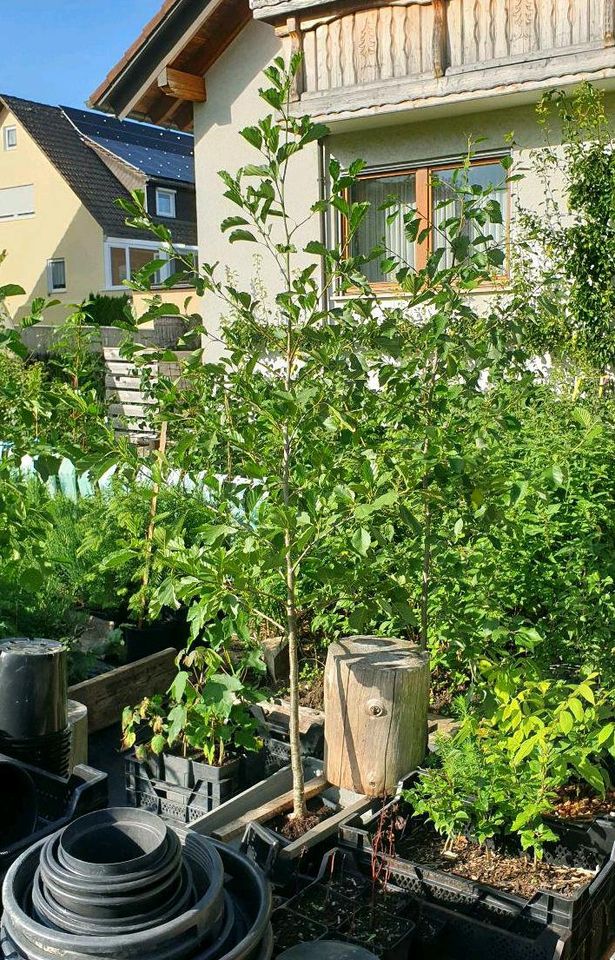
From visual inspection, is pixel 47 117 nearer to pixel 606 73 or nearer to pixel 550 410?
pixel 606 73

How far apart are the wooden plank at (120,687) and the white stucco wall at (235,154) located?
307 inches

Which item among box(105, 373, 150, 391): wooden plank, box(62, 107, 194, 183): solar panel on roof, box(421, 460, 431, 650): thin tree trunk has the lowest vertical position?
box(421, 460, 431, 650): thin tree trunk

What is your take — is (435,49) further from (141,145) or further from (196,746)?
(141,145)

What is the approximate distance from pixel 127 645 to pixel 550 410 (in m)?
3.09

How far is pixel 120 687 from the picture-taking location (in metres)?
5.56

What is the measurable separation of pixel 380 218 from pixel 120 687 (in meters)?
8.81

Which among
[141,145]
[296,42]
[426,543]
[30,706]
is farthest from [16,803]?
[141,145]

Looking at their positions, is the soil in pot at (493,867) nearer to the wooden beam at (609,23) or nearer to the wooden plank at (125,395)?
the wooden beam at (609,23)

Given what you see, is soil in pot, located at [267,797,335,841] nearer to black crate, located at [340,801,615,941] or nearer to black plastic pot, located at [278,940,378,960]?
black crate, located at [340,801,615,941]

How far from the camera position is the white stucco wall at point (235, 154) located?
41.8ft

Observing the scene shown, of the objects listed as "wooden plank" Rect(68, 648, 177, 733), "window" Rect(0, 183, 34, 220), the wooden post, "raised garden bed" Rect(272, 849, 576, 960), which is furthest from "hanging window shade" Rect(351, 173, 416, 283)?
"window" Rect(0, 183, 34, 220)

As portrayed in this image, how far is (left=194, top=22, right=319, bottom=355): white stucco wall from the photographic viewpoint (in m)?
12.8

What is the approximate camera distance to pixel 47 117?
124 feet

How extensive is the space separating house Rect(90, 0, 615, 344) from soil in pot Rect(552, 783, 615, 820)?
7.38m
